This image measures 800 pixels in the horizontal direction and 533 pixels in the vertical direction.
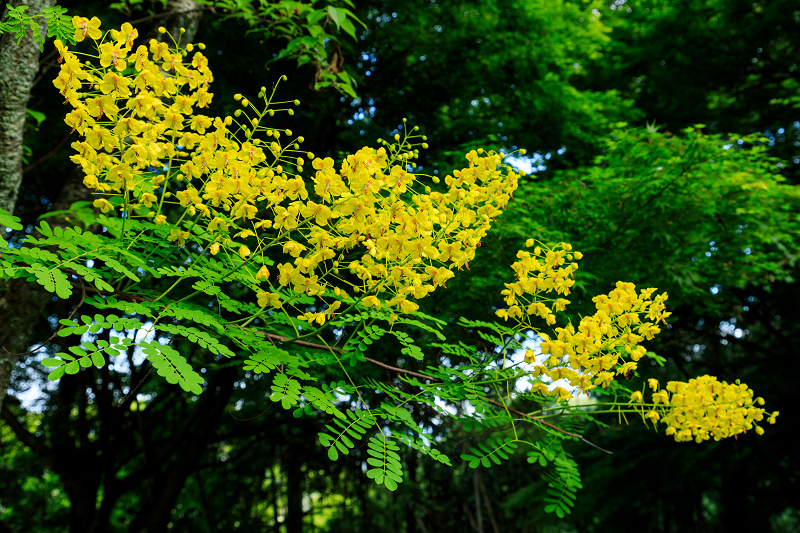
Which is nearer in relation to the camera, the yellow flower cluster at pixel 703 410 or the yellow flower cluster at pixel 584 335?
the yellow flower cluster at pixel 584 335

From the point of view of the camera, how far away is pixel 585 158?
557 centimetres

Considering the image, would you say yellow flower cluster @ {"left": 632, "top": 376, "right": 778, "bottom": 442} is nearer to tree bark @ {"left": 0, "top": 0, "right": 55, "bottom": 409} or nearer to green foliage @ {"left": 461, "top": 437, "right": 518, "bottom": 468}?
green foliage @ {"left": 461, "top": 437, "right": 518, "bottom": 468}

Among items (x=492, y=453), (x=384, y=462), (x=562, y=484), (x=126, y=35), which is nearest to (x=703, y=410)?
(x=562, y=484)

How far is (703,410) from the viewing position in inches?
74.7

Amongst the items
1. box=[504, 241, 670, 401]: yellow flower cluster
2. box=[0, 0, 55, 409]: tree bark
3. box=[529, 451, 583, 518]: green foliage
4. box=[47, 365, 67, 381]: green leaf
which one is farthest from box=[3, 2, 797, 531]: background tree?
box=[47, 365, 67, 381]: green leaf

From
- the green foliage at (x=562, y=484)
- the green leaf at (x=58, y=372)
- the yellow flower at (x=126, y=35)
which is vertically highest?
the yellow flower at (x=126, y=35)

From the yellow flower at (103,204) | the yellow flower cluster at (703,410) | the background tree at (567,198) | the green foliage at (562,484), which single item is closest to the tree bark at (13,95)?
the background tree at (567,198)

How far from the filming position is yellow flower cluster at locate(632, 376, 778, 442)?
1.91 metres

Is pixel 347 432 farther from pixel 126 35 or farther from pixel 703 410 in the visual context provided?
pixel 126 35

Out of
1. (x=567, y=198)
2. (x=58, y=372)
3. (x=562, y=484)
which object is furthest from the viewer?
(x=567, y=198)

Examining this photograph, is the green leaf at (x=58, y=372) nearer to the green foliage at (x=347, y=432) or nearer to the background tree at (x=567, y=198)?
the green foliage at (x=347, y=432)

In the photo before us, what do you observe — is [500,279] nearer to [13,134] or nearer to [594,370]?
[594,370]

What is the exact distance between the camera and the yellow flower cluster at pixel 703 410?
75.0 inches

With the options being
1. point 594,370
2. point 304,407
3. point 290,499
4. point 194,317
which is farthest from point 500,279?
point 290,499
